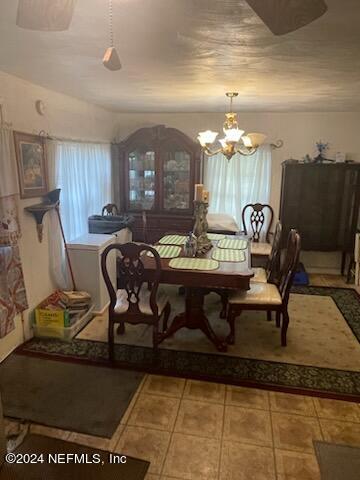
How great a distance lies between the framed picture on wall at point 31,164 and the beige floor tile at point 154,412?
75.0 inches

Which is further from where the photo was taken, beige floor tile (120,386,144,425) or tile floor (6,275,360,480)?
beige floor tile (120,386,144,425)

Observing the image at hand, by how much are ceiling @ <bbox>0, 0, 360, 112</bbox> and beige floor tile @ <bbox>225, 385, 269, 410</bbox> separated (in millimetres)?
2191

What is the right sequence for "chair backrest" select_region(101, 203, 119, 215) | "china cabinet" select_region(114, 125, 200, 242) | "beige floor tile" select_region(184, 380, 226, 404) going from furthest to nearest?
"china cabinet" select_region(114, 125, 200, 242) → "chair backrest" select_region(101, 203, 119, 215) → "beige floor tile" select_region(184, 380, 226, 404)

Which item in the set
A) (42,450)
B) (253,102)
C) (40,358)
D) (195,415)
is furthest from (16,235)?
(253,102)

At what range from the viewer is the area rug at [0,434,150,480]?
1.74 m

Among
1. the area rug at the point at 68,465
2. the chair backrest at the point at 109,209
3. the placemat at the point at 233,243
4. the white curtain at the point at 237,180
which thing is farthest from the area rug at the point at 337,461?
the chair backrest at the point at 109,209

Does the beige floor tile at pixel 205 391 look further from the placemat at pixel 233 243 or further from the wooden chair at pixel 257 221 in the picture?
the wooden chair at pixel 257 221

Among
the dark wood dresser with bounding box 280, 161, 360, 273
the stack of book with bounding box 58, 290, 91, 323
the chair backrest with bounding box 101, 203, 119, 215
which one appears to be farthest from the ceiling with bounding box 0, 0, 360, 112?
the stack of book with bounding box 58, 290, 91, 323

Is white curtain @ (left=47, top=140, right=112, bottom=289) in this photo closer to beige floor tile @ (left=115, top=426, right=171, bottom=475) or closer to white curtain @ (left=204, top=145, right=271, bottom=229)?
white curtain @ (left=204, top=145, right=271, bottom=229)

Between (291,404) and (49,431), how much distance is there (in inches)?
61.2

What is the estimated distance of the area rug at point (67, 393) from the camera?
211 cm

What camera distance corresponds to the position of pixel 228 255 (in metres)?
3.05

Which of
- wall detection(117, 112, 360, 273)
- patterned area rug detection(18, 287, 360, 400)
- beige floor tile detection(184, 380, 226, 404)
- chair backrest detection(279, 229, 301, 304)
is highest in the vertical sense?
wall detection(117, 112, 360, 273)

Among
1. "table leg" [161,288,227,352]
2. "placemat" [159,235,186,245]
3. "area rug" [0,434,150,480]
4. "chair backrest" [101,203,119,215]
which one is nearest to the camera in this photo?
"area rug" [0,434,150,480]
